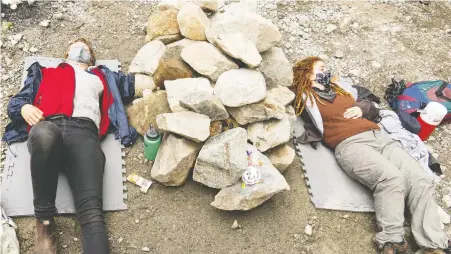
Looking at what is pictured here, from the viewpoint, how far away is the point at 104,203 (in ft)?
12.6

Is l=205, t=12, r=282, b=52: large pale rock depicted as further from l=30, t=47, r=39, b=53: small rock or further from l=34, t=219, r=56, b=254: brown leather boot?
l=34, t=219, r=56, b=254: brown leather boot

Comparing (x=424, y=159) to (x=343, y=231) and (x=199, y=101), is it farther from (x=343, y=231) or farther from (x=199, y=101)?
(x=199, y=101)

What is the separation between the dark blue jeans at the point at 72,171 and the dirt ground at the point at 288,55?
0.82 feet

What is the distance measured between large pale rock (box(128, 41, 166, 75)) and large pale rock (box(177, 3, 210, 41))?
1.24 feet

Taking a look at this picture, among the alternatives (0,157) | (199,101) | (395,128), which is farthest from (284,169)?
(0,157)

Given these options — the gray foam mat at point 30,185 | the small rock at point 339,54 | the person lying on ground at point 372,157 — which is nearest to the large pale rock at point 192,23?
the person lying on ground at point 372,157

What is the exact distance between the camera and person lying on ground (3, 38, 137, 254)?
3430mm

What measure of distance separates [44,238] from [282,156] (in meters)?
2.20

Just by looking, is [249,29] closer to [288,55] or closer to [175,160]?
[288,55]

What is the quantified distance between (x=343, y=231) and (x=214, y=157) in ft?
4.53

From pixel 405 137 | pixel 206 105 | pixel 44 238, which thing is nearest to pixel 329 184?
pixel 405 137

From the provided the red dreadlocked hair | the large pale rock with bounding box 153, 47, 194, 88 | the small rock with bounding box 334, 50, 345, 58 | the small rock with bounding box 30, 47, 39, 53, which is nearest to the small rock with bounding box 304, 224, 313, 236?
the red dreadlocked hair

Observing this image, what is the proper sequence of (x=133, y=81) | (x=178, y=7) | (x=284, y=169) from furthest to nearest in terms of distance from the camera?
1. (x=178, y=7)
2. (x=133, y=81)
3. (x=284, y=169)

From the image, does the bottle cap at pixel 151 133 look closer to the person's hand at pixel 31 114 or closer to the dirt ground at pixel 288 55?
the dirt ground at pixel 288 55
